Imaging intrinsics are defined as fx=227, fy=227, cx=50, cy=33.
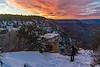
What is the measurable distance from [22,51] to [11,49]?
0.10 meters

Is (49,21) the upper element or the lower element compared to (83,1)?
lower

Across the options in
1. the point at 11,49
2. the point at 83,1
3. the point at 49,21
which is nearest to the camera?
the point at 83,1

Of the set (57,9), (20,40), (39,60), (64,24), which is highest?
(57,9)

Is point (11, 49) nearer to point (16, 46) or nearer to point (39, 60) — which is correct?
point (16, 46)

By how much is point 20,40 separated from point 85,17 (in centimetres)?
59

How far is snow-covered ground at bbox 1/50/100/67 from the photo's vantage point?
1797 millimetres

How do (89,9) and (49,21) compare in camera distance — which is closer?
(89,9)

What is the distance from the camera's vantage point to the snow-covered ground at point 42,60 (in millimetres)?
1797

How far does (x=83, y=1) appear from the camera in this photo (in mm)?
1518

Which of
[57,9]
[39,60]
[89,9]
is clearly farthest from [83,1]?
[39,60]

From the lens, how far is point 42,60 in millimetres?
1872

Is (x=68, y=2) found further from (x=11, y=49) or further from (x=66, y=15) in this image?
(x=11, y=49)

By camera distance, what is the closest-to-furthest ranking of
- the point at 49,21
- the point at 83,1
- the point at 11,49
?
the point at 83,1 → the point at 49,21 → the point at 11,49

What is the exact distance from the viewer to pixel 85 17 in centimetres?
157
